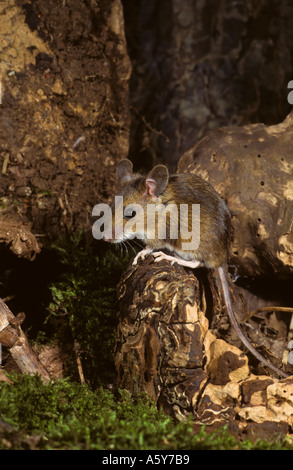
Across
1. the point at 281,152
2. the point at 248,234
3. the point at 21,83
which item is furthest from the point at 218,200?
the point at 21,83

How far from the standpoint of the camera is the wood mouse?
122 inches

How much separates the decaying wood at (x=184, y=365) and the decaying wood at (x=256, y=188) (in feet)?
2.56

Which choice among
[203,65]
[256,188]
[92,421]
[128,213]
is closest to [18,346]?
[92,421]

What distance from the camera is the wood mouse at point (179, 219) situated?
3.10m

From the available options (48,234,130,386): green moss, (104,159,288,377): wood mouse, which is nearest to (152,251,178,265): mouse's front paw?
(104,159,288,377): wood mouse

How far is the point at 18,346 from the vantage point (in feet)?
9.13

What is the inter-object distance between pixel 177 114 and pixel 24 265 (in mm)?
2772

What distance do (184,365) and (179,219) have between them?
942mm

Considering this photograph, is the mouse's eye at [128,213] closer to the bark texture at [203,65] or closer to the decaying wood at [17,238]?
the decaying wood at [17,238]

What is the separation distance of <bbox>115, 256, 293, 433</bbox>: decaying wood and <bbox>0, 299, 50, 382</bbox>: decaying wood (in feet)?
1.45

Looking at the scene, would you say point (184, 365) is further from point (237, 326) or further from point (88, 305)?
point (88, 305)

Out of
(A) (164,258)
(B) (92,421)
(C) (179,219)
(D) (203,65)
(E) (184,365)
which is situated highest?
(D) (203,65)

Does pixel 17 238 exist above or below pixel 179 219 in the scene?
below

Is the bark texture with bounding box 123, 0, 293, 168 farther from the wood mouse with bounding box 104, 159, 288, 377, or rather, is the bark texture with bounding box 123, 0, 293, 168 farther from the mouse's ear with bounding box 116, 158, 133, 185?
the wood mouse with bounding box 104, 159, 288, 377
